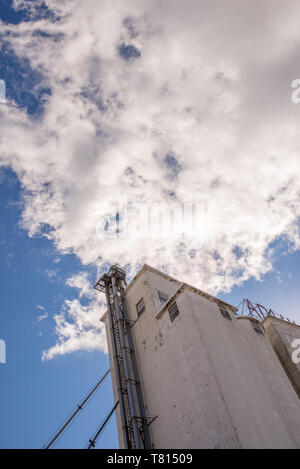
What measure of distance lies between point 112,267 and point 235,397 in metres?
15.7

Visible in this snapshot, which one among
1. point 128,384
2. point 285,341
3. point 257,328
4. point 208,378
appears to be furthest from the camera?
point 285,341

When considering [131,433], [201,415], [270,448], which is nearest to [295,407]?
[270,448]

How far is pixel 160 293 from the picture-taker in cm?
2438

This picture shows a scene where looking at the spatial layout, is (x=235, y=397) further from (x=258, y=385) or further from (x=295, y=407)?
(x=295, y=407)

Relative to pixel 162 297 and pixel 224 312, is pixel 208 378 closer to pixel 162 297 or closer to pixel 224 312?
pixel 224 312

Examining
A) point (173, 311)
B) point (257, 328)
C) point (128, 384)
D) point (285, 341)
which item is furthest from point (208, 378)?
point (285, 341)

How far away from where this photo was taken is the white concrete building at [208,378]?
49.5 feet

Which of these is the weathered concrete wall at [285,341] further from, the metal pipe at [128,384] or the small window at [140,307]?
the metal pipe at [128,384]

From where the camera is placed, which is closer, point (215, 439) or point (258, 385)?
point (215, 439)

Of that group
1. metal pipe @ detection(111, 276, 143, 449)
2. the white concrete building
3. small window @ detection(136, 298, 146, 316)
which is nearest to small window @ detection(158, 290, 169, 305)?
the white concrete building

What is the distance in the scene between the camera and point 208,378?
16125 mm

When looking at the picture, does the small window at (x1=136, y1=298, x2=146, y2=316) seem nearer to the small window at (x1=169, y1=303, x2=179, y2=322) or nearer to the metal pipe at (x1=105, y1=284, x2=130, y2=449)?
the metal pipe at (x1=105, y1=284, x2=130, y2=449)

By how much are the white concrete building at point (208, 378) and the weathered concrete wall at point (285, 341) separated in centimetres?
139

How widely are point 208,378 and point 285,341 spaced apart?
10.7m
